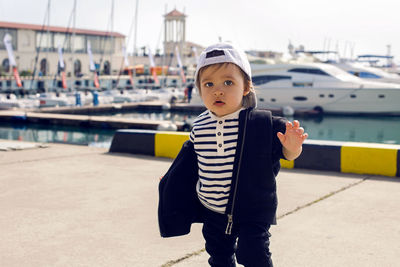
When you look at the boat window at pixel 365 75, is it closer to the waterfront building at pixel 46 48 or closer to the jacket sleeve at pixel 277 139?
the jacket sleeve at pixel 277 139

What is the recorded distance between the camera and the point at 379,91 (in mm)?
30234

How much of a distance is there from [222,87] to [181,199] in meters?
0.67

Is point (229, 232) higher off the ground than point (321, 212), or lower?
higher

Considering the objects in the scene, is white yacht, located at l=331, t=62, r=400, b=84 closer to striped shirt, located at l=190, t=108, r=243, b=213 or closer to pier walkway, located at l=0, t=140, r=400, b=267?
pier walkway, located at l=0, t=140, r=400, b=267

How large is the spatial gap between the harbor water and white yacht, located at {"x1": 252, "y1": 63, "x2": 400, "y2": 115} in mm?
715

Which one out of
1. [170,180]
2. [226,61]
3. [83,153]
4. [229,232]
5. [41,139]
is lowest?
[41,139]

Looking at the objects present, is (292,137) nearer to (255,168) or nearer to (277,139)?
(277,139)

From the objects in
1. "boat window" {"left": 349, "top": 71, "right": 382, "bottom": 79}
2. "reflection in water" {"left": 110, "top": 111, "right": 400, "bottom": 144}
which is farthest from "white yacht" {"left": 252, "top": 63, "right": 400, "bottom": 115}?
"boat window" {"left": 349, "top": 71, "right": 382, "bottom": 79}

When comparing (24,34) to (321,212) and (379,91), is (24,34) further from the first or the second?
(321,212)

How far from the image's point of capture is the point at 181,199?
9.64ft

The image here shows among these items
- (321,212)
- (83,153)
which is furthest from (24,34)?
(321,212)

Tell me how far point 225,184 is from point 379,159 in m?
4.75

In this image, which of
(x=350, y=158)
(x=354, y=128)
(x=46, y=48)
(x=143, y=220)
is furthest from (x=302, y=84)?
(x=46, y=48)

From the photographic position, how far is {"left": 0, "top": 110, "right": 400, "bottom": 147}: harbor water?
2017 centimetres
